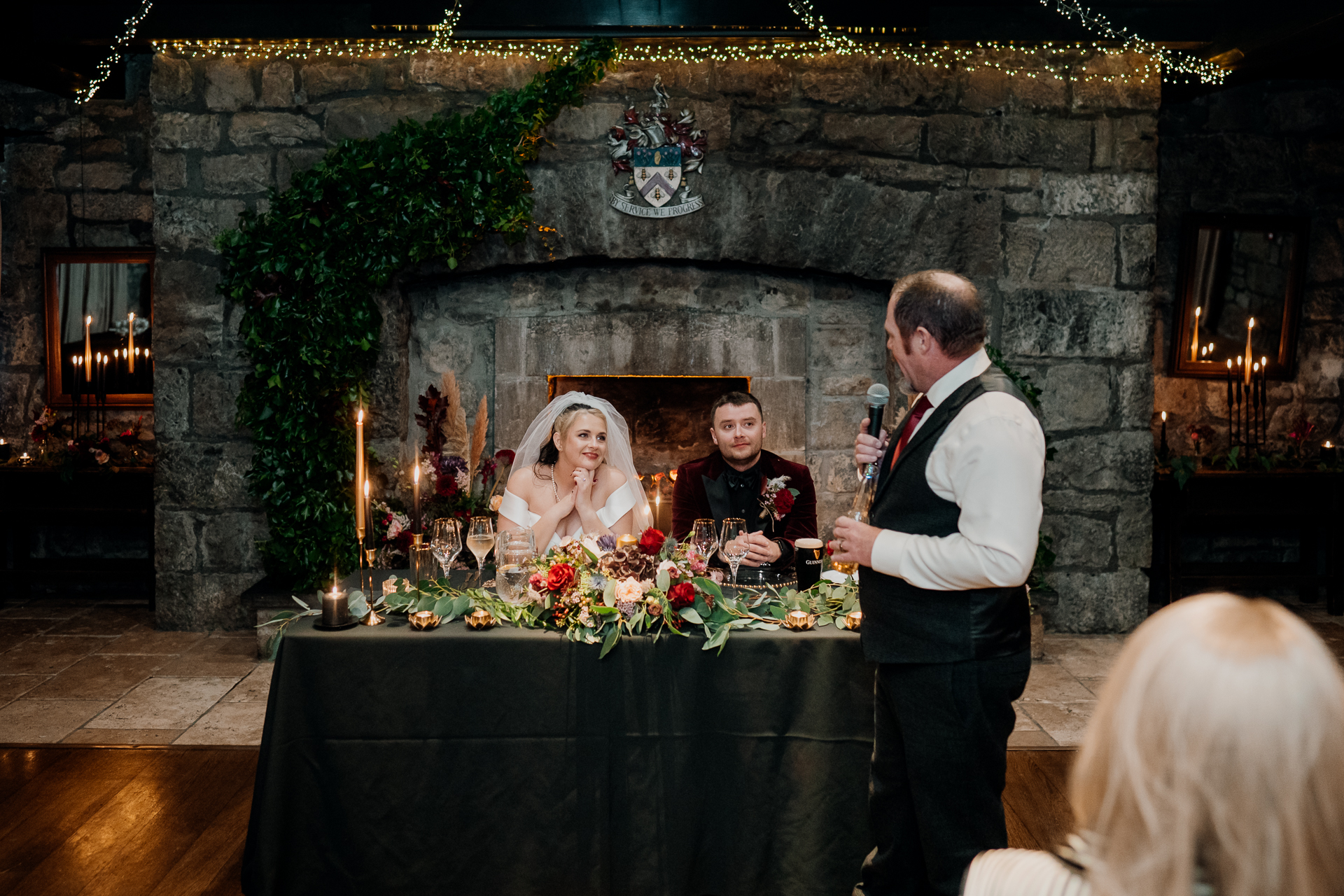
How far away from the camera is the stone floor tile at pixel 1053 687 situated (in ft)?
13.0

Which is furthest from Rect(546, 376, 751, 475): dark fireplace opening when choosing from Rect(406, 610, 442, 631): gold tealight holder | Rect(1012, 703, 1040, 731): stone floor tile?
Rect(406, 610, 442, 631): gold tealight holder

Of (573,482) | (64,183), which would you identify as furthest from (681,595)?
(64,183)

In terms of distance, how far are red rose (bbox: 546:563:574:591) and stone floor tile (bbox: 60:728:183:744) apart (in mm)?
2090

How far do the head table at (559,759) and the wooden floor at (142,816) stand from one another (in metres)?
0.54

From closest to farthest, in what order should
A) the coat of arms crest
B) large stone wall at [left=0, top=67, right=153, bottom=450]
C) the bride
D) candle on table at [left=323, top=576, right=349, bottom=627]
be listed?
candle on table at [left=323, top=576, right=349, bottom=627] < the bride < the coat of arms crest < large stone wall at [left=0, top=67, right=153, bottom=450]

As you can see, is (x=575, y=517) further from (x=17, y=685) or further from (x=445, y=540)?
(x=17, y=685)

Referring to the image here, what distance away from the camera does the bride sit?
3.59m

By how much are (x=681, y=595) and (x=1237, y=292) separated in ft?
15.9

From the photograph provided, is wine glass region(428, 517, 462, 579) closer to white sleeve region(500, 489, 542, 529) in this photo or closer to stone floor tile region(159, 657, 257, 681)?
white sleeve region(500, 489, 542, 529)

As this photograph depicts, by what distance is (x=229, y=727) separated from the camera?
3.64 m

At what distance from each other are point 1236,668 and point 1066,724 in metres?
3.29

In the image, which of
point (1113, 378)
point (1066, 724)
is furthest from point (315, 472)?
point (1113, 378)

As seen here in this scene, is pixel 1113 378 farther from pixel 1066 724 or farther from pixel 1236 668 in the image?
pixel 1236 668

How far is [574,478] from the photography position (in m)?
3.69
